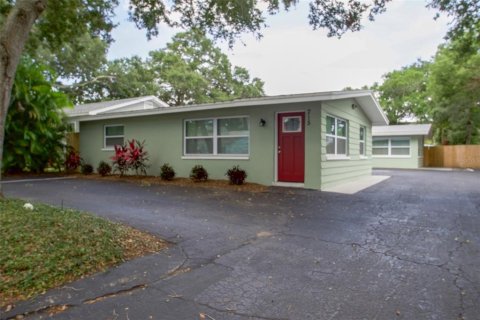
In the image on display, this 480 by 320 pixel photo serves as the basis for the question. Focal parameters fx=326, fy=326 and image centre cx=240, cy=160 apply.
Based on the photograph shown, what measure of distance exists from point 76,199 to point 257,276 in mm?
5534

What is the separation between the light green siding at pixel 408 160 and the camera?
20594 millimetres

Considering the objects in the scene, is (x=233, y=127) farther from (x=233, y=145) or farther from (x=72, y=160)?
(x=72, y=160)

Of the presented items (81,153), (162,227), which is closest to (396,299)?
(162,227)

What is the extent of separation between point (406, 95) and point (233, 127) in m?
30.5

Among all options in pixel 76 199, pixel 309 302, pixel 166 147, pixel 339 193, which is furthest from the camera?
pixel 166 147

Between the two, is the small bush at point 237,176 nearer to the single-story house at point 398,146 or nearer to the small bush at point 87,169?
the small bush at point 87,169

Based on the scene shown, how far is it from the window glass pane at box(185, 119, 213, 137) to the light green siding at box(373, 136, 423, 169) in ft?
48.5

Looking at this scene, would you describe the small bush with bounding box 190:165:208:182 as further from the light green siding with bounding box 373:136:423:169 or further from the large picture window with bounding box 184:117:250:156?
the light green siding with bounding box 373:136:423:169

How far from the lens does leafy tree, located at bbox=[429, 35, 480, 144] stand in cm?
1673

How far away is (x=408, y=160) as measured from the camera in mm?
20750

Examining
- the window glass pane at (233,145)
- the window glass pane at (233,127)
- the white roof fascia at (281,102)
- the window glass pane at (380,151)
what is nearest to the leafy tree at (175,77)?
the white roof fascia at (281,102)

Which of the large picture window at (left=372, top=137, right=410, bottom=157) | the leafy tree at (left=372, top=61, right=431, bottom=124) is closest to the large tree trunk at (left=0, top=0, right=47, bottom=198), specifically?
the large picture window at (left=372, top=137, right=410, bottom=157)

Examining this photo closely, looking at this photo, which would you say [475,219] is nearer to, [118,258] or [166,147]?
[118,258]

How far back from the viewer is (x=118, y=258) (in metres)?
3.47
